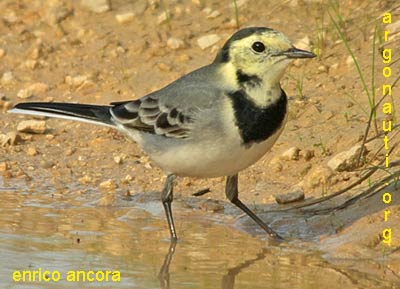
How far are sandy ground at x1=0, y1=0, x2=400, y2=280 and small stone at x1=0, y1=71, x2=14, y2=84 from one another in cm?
1

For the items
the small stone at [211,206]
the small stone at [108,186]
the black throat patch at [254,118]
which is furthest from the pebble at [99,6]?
the black throat patch at [254,118]

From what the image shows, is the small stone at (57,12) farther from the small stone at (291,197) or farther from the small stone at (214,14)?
the small stone at (291,197)

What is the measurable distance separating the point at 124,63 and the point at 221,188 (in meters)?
2.34

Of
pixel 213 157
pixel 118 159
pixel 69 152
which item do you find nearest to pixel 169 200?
pixel 213 157

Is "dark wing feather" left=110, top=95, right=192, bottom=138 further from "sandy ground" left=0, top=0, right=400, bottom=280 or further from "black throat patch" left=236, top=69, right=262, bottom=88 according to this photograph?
"sandy ground" left=0, top=0, right=400, bottom=280

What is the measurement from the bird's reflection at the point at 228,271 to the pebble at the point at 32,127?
2500 millimetres

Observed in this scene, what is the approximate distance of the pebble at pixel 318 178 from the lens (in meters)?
8.47

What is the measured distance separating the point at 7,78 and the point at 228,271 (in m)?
4.29

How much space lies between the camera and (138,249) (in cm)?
756

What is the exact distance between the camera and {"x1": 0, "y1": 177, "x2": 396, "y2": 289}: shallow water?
690 cm

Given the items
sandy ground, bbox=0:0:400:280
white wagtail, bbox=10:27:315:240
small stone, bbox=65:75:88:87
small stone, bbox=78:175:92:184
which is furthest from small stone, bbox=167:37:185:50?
white wagtail, bbox=10:27:315:240

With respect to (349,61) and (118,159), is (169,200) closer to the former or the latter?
(118,159)

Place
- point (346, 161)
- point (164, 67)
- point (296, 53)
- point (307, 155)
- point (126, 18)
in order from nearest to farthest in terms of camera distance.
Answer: point (296, 53)
point (346, 161)
point (307, 155)
point (164, 67)
point (126, 18)

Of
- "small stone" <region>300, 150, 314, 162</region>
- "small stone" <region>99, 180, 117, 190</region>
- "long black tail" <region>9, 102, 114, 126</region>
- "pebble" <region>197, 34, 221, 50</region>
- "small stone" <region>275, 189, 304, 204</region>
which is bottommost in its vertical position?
"small stone" <region>275, 189, 304, 204</region>
